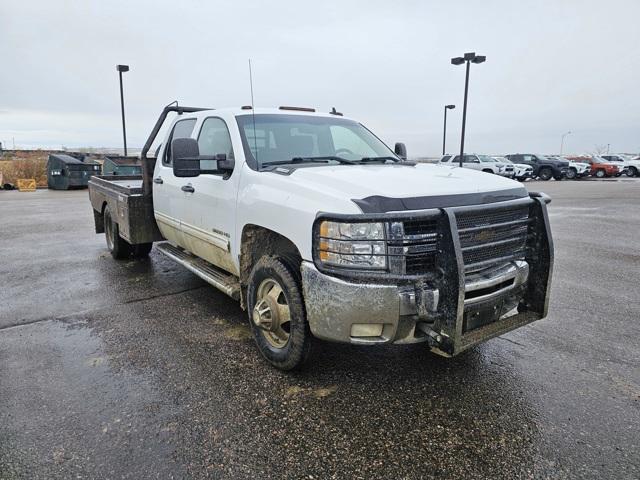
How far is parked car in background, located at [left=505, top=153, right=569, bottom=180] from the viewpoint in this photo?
31.6 metres

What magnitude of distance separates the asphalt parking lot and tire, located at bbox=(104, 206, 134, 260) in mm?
1659

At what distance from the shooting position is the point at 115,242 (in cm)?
Answer: 673

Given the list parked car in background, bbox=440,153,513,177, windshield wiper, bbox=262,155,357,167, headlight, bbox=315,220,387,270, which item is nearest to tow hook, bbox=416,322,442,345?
headlight, bbox=315,220,387,270

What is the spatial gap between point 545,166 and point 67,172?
30080 mm

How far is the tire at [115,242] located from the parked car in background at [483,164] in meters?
23.6

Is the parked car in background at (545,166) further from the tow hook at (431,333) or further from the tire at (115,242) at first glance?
the tow hook at (431,333)

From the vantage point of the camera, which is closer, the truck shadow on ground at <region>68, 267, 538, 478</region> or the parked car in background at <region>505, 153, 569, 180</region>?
Answer: the truck shadow on ground at <region>68, 267, 538, 478</region>

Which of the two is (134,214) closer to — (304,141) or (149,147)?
(149,147)

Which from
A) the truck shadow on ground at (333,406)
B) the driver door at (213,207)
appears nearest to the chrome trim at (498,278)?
the truck shadow on ground at (333,406)

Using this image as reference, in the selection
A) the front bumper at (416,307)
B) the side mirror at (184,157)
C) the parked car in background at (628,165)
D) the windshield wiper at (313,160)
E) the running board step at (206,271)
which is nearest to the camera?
the front bumper at (416,307)

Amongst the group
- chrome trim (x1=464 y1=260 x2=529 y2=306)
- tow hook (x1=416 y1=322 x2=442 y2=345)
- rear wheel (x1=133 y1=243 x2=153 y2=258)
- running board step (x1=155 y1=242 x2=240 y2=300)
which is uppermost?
chrome trim (x1=464 y1=260 x2=529 y2=306)

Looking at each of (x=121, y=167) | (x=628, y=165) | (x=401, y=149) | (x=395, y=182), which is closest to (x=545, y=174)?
(x=628, y=165)

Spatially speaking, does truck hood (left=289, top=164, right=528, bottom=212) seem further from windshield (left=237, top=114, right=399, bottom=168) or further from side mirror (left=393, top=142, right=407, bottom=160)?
side mirror (left=393, top=142, right=407, bottom=160)

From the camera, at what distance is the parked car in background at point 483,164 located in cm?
2780
